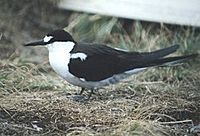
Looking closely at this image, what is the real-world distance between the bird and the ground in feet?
0.66

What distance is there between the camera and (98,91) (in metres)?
5.34

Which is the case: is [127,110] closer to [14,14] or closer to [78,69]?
[78,69]

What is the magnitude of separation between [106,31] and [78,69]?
103 inches

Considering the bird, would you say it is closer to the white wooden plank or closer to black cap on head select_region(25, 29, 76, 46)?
black cap on head select_region(25, 29, 76, 46)

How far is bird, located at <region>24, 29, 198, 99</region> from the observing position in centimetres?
467

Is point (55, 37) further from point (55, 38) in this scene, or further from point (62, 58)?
point (62, 58)

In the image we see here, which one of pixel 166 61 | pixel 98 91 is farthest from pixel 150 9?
pixel 166 61

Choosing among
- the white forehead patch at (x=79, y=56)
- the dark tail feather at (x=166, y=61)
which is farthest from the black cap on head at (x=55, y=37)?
the dark tail feather at (x=166, y=61)

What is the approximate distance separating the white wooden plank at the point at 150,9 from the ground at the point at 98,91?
0.10 meters

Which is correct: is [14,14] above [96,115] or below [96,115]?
above

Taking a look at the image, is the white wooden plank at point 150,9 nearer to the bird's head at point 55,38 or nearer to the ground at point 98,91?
the ground at point 98,91

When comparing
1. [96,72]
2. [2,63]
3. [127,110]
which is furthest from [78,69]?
[2,63]

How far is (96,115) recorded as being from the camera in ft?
14.5

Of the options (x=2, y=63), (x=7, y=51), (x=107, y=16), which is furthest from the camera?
(x=107, y=16)
